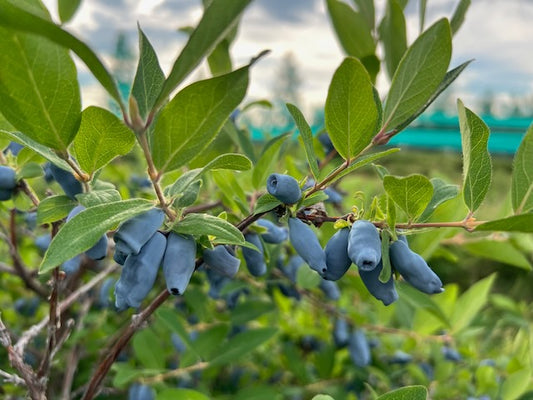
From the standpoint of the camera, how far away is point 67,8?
2.65 ft

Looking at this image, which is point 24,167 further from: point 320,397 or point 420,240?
point 420,240

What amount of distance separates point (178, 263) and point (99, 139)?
168 millimetres

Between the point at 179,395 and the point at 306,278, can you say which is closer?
the point at 179,395

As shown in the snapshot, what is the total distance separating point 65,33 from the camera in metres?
0.40

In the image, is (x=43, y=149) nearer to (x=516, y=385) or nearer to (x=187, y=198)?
(x=187, y=198)

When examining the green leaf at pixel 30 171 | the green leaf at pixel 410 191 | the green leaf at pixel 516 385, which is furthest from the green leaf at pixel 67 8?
the green leaf at pixel 516 385

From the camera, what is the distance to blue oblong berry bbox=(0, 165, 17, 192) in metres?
0.77

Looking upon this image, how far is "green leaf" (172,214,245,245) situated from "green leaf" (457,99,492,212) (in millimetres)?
286

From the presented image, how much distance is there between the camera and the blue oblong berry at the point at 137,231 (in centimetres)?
53

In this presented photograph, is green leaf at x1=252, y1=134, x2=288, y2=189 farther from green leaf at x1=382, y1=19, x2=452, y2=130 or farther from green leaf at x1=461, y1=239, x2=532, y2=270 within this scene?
green leaf at x1=461, y1=239, x2=532, y2=270

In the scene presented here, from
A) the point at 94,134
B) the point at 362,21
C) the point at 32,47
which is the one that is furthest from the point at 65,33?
the point at 362,21

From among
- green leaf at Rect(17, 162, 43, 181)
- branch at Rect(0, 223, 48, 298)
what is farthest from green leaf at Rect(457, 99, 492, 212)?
branch at Rect(0, 223, 48, 298)

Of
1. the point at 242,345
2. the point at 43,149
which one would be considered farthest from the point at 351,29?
the point at 242,345

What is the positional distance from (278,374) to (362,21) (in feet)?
4.18
